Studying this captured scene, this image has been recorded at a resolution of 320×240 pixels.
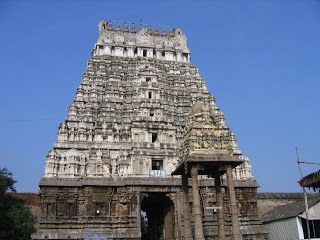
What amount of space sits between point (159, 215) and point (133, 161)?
8869mm

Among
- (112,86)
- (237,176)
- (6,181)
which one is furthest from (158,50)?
(6,181)

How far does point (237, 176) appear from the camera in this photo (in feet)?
107

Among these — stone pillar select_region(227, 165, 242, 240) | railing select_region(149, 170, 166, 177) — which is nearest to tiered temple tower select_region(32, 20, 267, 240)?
railing select_region(149, 170, 166, 177)

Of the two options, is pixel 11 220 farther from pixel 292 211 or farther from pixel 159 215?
pixel 292 211

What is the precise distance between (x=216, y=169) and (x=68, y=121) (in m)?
16.0

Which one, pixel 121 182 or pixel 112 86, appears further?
pixel 112 86

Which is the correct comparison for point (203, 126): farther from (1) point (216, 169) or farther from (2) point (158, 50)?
(2) point (158, 50)

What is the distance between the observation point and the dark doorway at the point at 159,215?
31.1 m

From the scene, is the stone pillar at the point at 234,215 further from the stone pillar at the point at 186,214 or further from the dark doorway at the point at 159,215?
the dark doorway at the point at 159,215

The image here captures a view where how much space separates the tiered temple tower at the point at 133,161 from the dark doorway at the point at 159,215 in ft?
0.30

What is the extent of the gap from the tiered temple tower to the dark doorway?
9 centimetres

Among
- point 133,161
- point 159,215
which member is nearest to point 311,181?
point 133,161

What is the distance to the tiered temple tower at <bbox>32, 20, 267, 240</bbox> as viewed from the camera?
2791cm

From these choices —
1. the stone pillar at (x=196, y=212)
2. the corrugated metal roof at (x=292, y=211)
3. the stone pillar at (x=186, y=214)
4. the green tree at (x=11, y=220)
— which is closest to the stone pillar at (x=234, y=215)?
the stone pillar at (x=196, y=212)
